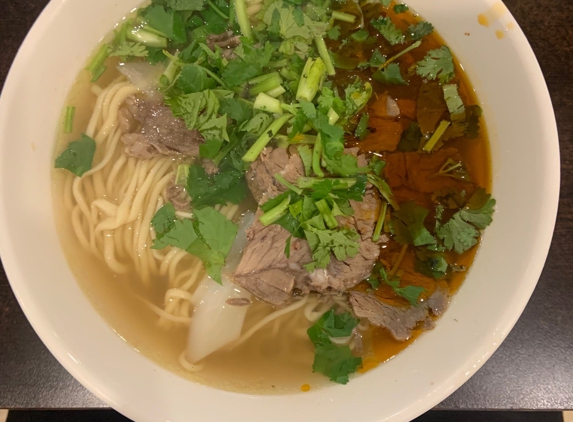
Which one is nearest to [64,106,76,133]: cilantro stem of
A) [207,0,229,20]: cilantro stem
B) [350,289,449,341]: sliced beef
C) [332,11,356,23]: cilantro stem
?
[207,0,229,20]: cilantro stem

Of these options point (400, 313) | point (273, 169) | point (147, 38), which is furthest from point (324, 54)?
point (400, 313)

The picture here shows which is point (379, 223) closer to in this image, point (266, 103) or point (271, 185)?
point (271, 185)

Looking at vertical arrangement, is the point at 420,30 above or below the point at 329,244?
above

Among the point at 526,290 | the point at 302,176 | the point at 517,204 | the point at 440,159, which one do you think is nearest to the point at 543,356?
the point at 526,290

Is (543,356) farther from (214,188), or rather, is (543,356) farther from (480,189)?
(214,188)

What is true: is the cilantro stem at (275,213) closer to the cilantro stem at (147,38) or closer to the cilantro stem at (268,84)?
the cilantro stem at (268,84)

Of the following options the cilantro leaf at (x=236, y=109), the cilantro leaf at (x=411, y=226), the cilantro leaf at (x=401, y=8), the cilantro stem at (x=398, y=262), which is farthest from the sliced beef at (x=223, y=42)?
the cilantro stem at (x=398, y=262)

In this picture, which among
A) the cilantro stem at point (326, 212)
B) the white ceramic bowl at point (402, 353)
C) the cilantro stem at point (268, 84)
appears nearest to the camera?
the white ceramic bowl at point (402, 353)
